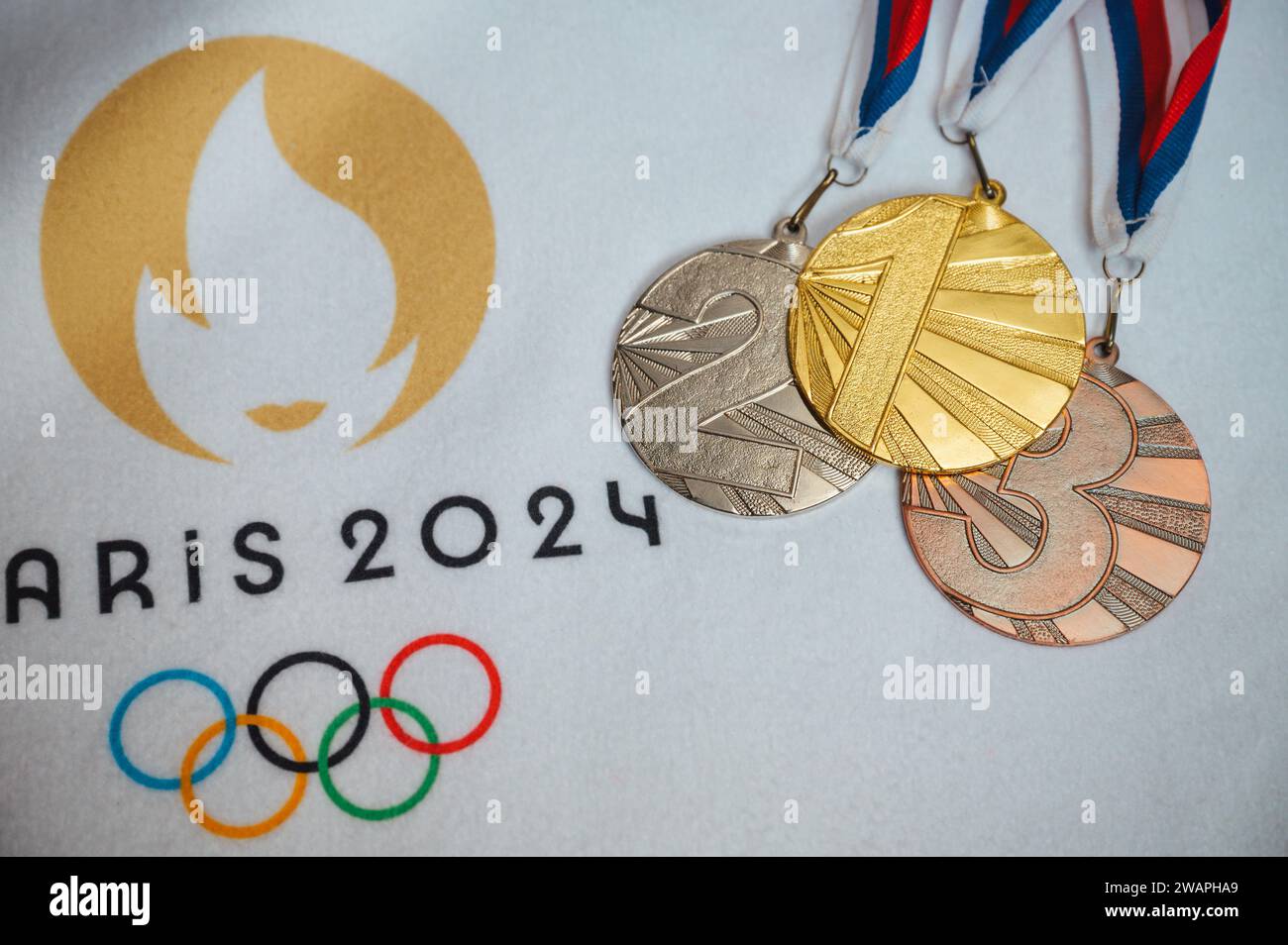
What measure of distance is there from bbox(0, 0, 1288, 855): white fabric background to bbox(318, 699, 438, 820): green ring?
0.05 ft

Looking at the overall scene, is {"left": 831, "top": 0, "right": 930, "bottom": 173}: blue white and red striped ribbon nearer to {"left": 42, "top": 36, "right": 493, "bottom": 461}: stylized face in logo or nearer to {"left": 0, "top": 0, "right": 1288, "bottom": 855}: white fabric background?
{"left": 0, "top": 0, "right": 1288, "bottom": 855}: white fabric background

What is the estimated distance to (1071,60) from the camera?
3.63 feet

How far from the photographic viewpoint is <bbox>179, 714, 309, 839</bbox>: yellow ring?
3.16 feet

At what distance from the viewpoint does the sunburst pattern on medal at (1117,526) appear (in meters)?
0.96

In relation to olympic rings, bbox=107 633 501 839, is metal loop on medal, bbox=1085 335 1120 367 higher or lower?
higher

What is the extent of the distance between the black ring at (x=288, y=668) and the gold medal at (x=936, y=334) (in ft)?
1.95

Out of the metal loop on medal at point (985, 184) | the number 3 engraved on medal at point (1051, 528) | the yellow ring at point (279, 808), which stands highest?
the metal loop on medal at point (985, 184)

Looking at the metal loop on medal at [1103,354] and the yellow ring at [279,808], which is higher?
the metal loop on medal at [1103,354]

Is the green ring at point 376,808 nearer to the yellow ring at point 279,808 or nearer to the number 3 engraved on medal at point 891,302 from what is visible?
the yellow ring at point 279,808

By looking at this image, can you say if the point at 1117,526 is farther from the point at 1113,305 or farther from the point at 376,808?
the point at 376,808

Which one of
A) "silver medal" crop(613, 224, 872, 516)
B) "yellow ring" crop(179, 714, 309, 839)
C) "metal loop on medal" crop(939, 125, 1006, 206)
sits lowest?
"yellow ring" crop(179, 714, 309, 839)

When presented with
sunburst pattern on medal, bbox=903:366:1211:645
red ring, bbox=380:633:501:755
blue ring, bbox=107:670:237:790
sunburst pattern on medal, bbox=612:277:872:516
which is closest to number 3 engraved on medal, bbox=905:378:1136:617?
sunburst pattern on medal, bbox=903:366:1211:645

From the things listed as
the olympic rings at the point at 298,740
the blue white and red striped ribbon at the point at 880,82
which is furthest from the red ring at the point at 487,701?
the blue white and red striped ribbon at the point at 880,82

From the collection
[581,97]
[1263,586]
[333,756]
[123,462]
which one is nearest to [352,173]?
[581,97]
